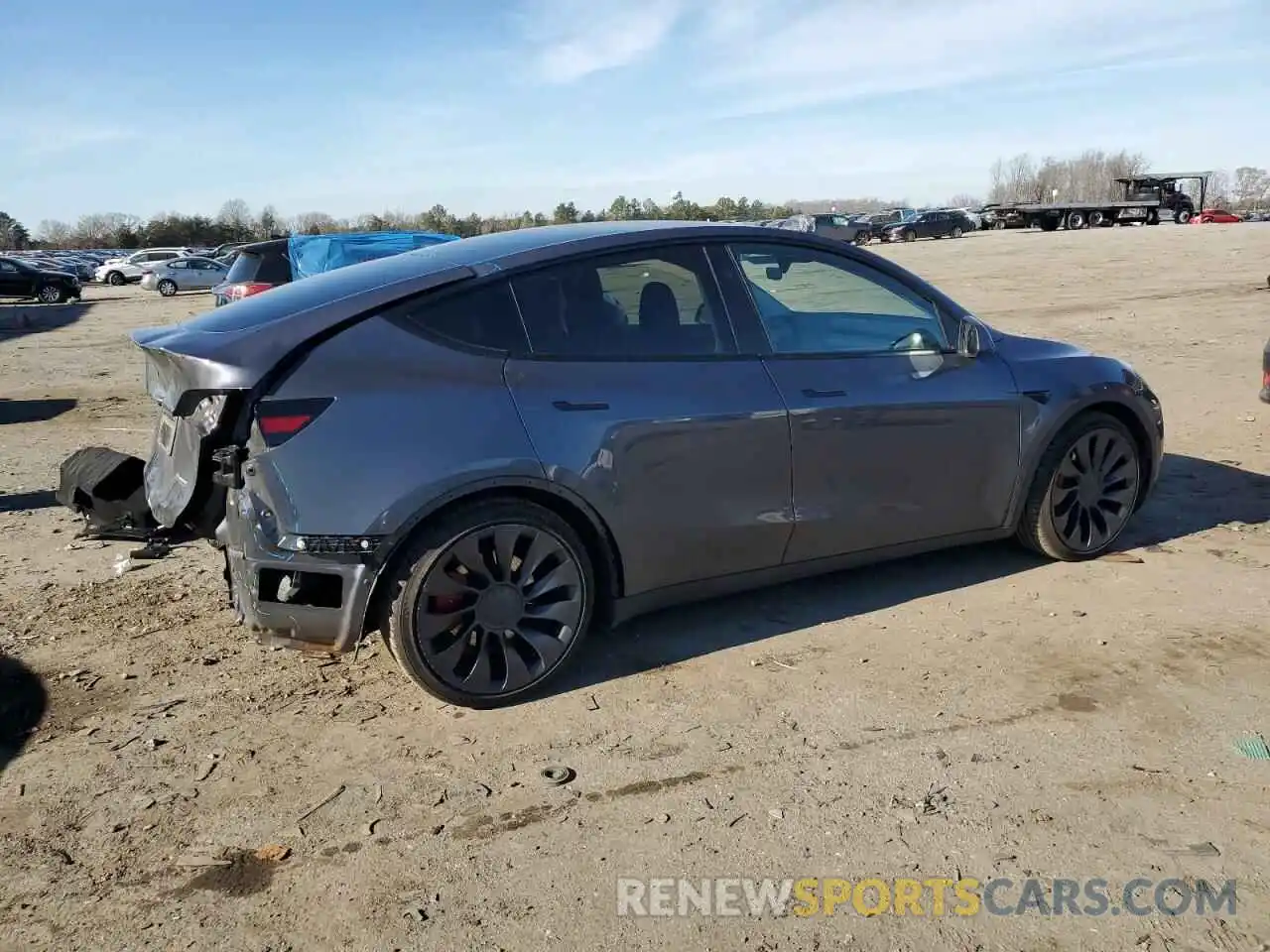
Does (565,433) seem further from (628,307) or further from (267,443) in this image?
(267,443)

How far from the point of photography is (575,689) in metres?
3.98

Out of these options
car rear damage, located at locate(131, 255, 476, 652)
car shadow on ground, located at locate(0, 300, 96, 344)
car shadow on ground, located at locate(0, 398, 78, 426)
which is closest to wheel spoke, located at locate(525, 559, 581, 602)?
car rear damage, located at locate(131, 255, 476, 652)

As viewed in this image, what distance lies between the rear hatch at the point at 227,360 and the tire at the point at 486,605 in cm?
73

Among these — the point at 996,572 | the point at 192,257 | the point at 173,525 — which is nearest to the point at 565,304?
the point at 173,525

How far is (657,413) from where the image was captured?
155 inches

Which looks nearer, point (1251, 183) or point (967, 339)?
point (967, 339)

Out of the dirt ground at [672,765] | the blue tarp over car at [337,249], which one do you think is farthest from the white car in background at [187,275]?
the dirt ground at [672,765]

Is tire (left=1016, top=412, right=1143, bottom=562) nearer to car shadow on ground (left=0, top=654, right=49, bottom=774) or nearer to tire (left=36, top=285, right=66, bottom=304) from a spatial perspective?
car shadow on ground (left=0, top=654, right=49, bottom=774)

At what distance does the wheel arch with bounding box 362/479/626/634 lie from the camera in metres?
3.55

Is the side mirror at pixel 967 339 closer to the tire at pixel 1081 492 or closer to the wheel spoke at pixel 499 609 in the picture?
the tire at pixel 1081 492

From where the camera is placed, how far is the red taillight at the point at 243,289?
1550cm

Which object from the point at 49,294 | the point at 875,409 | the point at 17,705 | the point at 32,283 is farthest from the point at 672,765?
the point at 32,283

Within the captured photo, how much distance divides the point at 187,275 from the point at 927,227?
120 feet

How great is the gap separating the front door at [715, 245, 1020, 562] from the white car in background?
126 ft
